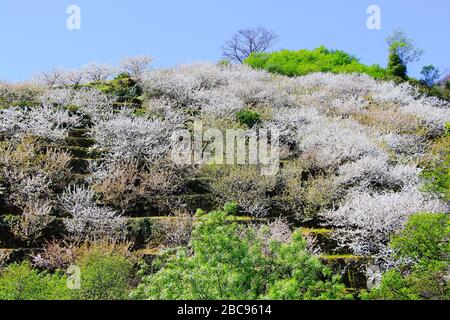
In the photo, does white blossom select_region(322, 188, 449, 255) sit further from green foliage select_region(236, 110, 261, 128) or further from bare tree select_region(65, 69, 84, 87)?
bare tree select_region(65, 69, 84, 87)

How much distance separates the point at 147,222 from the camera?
1575 centimetres

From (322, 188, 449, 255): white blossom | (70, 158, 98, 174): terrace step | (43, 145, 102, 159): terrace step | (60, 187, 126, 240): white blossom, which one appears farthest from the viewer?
(43, 145, 102, 159): terrace step

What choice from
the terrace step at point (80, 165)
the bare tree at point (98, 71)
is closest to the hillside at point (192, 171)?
the terrace step at point (80, 165)

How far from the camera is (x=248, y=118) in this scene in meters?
23.9

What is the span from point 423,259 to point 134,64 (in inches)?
906

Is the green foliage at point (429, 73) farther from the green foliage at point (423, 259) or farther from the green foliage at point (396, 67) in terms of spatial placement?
the green foliage at point (423, 259)

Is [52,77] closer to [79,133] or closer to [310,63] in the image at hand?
[79,133]

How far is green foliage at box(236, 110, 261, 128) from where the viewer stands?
2380 cm

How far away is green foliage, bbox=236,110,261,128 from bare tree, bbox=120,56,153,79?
974 cm

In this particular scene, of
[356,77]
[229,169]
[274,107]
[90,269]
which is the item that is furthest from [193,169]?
[356,77]

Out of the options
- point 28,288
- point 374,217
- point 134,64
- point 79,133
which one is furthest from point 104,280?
point 134,64

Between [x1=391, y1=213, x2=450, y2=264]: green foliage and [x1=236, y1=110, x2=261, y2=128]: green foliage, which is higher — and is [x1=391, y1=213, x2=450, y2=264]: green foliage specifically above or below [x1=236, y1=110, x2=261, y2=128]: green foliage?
below

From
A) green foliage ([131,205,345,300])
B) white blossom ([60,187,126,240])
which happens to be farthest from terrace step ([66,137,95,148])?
green foliage ([131,205,345,300])
